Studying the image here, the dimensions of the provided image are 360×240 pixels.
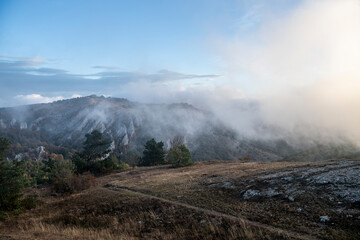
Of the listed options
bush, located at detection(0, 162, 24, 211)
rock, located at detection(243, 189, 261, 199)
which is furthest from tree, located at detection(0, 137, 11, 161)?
rock, located at detection(243, 189, 261, 199)

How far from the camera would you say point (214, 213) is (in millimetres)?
15406

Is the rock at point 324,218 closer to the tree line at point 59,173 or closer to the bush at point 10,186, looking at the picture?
the tree line at point 59,173

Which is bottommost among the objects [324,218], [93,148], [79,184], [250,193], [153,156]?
[153,156]

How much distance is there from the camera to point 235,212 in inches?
601

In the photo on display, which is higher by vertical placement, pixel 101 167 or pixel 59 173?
pixel 59 173

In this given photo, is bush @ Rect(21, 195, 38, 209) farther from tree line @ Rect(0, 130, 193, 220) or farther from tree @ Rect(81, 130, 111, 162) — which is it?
tree @ Rect(81, 130, 111, 162)

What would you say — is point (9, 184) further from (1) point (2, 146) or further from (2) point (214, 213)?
(2) point (214, 213)

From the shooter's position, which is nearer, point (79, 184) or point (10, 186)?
point (10, 186)

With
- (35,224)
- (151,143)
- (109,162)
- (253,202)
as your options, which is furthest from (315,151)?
(35,224)

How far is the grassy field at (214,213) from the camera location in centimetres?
1210

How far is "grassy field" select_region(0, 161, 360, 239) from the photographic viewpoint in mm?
12102

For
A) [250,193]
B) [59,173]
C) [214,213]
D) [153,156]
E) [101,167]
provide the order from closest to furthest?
[214,213] → [250,193] → [59,173] → [101,167] → [153,156]

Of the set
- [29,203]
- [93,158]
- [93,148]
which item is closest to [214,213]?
[29,203]

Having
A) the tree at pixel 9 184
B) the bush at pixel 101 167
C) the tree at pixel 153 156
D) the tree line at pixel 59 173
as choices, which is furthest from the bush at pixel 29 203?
the tree at pixel 153 156
